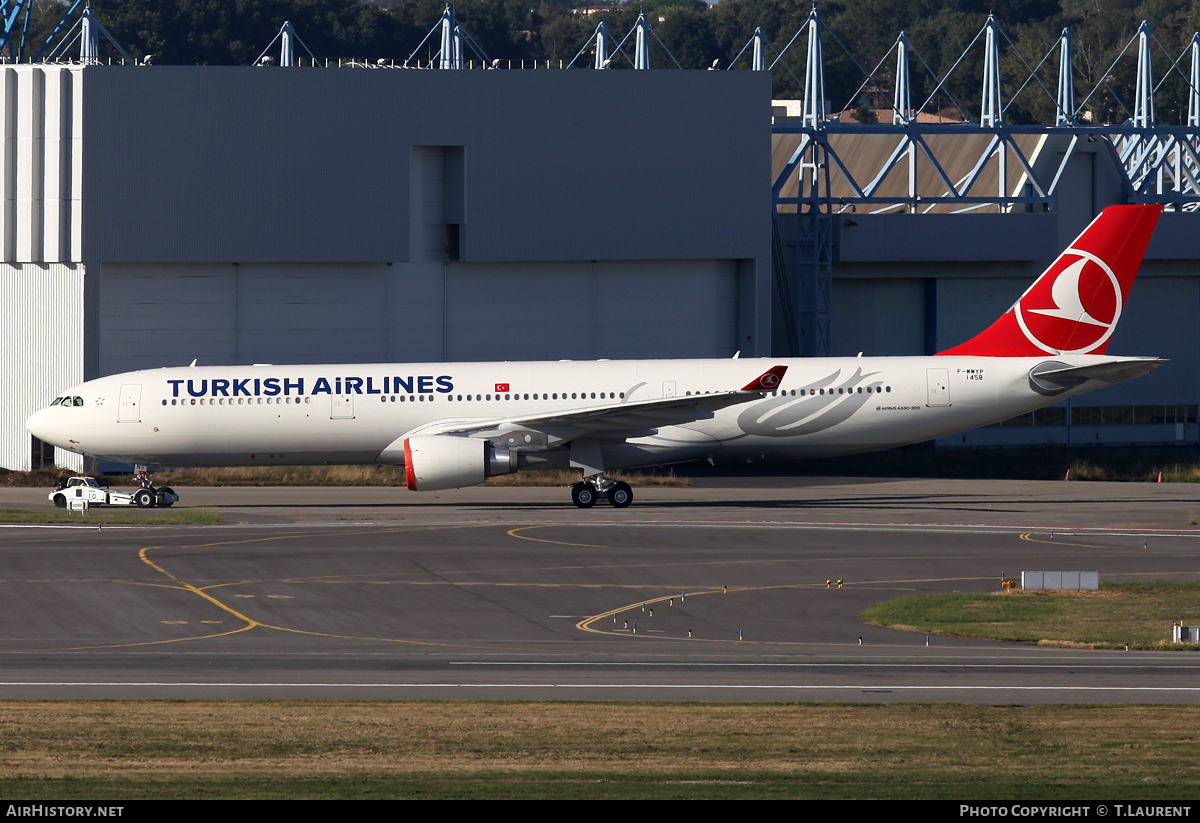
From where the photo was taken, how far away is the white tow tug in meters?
41.6

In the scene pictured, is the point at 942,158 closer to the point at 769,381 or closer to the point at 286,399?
the point at 769,381

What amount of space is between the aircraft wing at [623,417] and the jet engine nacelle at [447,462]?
1281mm

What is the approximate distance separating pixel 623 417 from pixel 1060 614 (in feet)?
54.8

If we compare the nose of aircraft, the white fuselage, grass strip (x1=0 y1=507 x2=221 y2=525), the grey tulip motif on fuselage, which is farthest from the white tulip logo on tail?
the nose of aircraft

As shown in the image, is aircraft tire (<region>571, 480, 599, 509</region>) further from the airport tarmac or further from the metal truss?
the metal truss

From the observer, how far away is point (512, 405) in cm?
4134

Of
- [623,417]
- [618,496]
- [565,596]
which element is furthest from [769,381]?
[565,596]

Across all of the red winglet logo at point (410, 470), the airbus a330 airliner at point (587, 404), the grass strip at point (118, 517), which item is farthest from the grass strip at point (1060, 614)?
the grass strip at point (118, 517)

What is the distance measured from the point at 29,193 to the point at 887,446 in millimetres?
29280

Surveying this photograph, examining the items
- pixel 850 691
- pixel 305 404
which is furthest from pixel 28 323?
pixel 850 691

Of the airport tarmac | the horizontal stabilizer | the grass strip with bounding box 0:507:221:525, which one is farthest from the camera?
the horizontal stabilizer

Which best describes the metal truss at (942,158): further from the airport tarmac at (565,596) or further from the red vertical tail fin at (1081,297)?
the airport tarmac at (565,596)

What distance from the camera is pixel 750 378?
41.7 metres

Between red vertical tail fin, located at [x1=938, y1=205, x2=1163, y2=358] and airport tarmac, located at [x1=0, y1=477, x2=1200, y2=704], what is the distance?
447 centimetres
